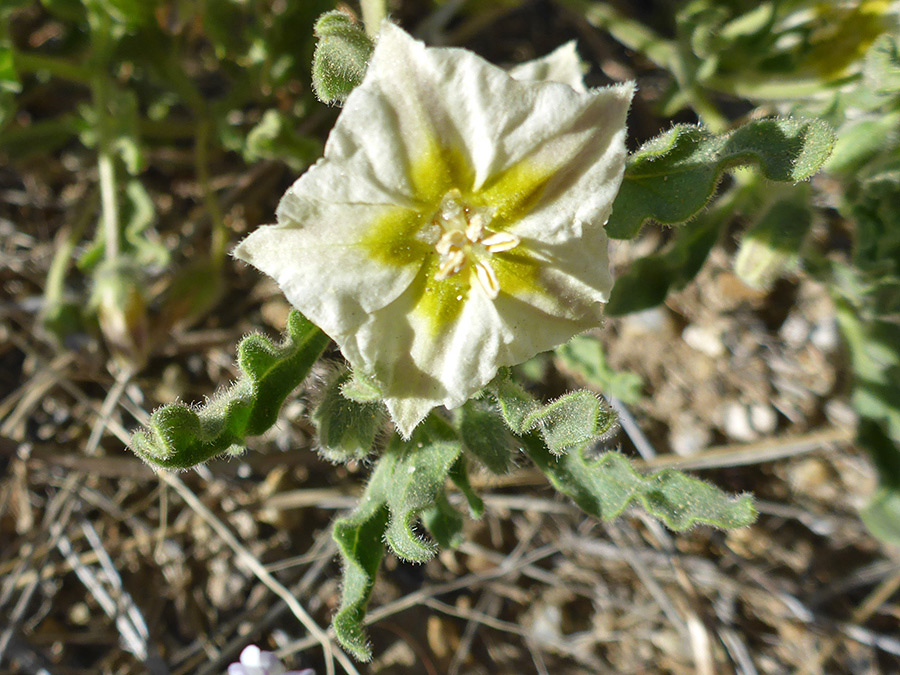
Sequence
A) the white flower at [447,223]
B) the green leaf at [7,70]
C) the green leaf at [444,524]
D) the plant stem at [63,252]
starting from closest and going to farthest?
the white flower at [447,223], the green leaf at [444,524], the green leaf at [7,70], the plant stem at [63,252]

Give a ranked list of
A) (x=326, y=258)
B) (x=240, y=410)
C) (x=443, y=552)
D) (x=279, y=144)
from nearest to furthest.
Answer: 1. (x=326, y=258)
2. (x=240, y=410)
3. (x=279, y=144)
4. (x=443, y=552)

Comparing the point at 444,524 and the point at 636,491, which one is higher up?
the point at 636,491

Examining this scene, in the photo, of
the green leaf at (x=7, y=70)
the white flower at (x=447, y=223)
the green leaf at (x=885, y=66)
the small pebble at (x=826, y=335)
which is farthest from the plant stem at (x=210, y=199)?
the small pebble at (x=826, y=335)

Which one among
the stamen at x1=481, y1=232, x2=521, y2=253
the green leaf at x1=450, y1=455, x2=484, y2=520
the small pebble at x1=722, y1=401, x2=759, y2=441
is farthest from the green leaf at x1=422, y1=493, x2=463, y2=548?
the small pebble at x1=722, y1=401, x2=759, y2=441

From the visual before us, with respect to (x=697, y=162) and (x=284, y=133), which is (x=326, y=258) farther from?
(x=284, y=133)

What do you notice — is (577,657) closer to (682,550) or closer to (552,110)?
(682,550)

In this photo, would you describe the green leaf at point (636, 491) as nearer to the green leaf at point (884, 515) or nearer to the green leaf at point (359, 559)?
the green leaf at point (359, 559)

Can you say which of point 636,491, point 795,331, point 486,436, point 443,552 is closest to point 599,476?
point 636,491
